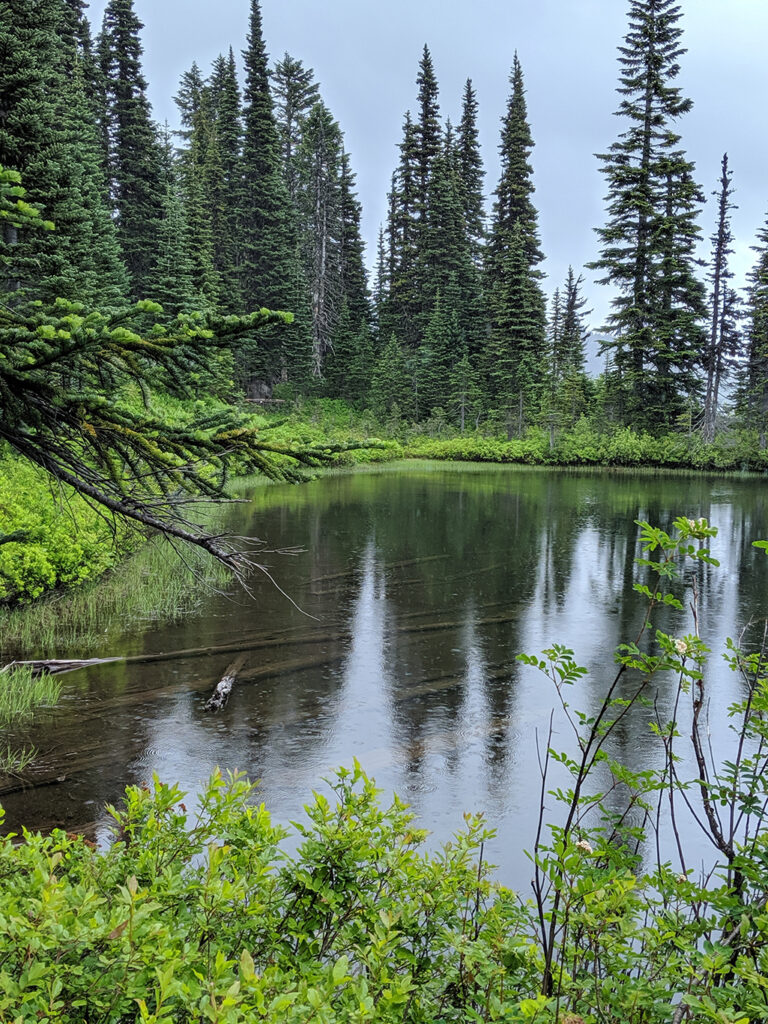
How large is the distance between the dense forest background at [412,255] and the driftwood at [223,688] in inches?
723

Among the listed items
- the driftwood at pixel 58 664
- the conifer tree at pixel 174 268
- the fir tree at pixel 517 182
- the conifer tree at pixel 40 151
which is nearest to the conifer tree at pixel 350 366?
the fir tree at pixel 517 182

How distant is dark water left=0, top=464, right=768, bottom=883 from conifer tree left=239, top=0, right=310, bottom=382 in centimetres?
2827

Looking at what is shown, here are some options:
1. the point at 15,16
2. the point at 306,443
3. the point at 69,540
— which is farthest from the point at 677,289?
the point at 306,443

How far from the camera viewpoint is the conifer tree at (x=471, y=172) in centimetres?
5712

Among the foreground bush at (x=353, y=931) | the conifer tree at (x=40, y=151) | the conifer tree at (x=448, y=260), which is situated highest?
the conifer tree at (x=448, y=260)

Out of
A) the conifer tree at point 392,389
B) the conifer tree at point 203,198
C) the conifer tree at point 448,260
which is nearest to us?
the conifer tree at point 203,198

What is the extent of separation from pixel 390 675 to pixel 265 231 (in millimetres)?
42064

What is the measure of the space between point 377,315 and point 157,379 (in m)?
55.3

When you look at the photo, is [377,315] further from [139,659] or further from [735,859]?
[735,859]

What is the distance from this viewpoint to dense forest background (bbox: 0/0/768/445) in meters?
37.2

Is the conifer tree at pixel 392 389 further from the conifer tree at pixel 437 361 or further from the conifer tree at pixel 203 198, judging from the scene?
the conifer tree at pixel 203 198

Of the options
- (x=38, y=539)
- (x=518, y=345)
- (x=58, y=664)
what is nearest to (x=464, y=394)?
(x=518, y=345)

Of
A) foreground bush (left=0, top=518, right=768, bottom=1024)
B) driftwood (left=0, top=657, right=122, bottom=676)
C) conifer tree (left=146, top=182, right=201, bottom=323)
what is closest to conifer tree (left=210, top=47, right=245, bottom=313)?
conifer tree (left=146, top=182, right=201, bottom=323)

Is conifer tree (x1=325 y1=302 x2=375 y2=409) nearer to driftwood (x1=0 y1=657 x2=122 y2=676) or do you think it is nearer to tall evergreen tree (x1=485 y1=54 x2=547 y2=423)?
tall evergreen tree (x1=485 y1=54 x2=547 y2=423)
